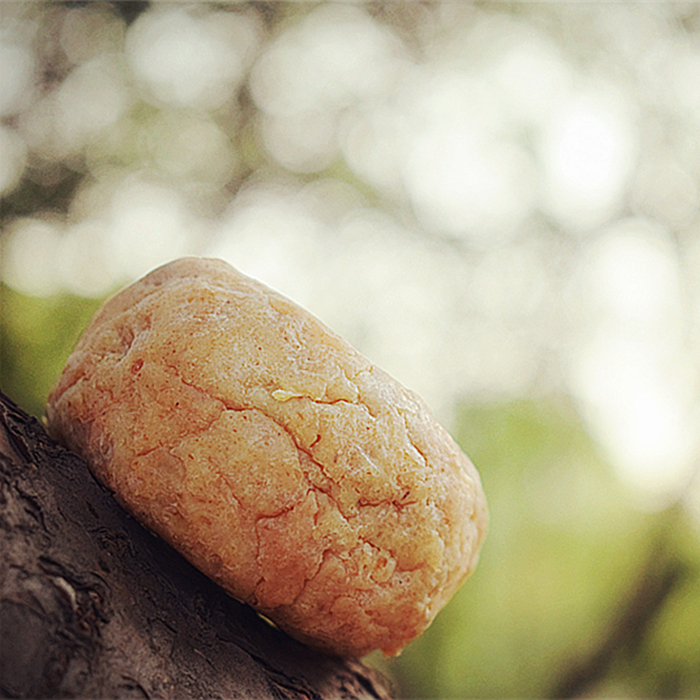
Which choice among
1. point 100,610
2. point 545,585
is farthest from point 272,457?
point 545,585

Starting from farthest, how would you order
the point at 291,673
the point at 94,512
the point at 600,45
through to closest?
the point at 600,45, the point at 291,673, the point at 94,512

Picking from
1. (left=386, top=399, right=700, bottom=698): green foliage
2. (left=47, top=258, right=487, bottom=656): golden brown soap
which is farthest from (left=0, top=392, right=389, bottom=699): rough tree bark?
(left=386, top=399, right=700, bottom=698): green foliage

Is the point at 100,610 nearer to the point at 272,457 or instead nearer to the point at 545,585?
the point at 272,457

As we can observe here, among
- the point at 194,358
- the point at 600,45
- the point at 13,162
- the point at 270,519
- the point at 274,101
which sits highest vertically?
A: the point at 600,45

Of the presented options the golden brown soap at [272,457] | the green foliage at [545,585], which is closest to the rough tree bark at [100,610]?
the golden brown soap at [272,457]

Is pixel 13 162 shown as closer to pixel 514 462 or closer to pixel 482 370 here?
pixel 482 370

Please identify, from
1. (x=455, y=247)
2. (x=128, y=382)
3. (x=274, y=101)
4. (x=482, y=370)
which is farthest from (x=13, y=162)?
(x=128, y=382)
